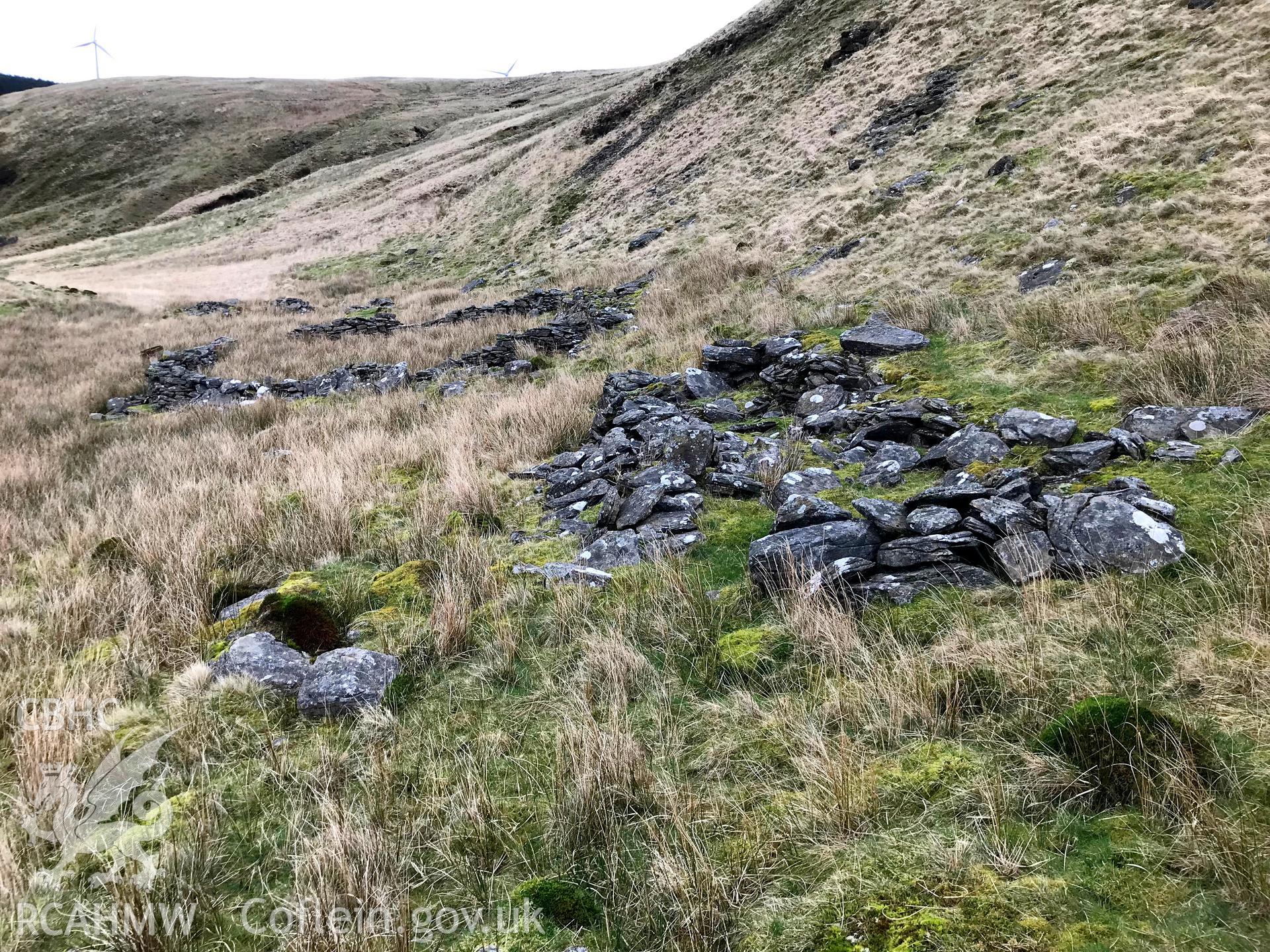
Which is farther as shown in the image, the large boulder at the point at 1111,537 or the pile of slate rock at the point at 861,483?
the pile of slate rock at the point at 861,483

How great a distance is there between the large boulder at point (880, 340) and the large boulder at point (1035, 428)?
114 inches

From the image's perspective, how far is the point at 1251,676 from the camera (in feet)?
7.28

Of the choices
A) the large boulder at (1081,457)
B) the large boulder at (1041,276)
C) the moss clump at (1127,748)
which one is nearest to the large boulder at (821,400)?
the large boulder at (1081,457)

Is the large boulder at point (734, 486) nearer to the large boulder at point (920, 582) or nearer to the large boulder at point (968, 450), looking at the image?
the large boulder at point (968, 450)

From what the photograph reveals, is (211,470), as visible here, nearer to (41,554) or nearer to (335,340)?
(41,554)

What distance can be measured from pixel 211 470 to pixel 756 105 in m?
25.4

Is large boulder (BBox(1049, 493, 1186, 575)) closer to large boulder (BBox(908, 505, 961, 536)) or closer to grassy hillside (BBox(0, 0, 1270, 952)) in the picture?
grassy hillside (BBox(0, 0, 1270, 952))

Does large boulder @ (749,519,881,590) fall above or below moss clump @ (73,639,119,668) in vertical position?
above

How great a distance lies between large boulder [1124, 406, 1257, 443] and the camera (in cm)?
432

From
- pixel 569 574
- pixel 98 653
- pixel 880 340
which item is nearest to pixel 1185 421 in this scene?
pixel 880 340

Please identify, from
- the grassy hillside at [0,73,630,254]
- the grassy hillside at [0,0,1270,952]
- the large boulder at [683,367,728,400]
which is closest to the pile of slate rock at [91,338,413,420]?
the grassy hillside at [0,0,1270,952]

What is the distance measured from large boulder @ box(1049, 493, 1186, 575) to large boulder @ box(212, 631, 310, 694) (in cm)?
413

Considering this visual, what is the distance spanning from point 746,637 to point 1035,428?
3.32 metres

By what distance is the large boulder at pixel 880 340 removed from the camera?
26.3 ft
